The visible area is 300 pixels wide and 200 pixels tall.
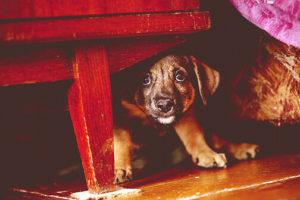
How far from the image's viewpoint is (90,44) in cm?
168

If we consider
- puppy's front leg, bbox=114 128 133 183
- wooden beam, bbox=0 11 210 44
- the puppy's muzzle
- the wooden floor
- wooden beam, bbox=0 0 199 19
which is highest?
wooden beam, bbox=0 0 199 19

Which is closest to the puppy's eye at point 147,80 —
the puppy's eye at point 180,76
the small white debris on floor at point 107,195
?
the puppy's eye at point 180,76

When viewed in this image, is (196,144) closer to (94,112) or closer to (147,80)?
(147,80)

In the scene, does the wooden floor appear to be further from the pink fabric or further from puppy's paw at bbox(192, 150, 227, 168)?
the pink fabric

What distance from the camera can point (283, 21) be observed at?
6.22ft

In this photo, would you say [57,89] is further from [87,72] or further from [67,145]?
[67,145]

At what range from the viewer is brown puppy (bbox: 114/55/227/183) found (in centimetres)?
238

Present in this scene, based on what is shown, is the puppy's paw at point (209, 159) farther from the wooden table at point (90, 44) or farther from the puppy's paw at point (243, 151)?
the wooden table at point (90, 44)

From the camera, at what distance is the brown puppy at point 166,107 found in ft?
7.82

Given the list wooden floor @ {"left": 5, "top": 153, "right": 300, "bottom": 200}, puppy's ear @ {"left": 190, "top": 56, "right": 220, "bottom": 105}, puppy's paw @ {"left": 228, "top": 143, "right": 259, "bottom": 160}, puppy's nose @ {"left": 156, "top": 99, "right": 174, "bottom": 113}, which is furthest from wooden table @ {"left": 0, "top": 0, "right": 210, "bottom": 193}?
puppy's paw @ {"left": 228, "top": 143, "right": 259, "bottom": 160}

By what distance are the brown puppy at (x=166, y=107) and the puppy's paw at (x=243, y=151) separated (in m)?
0.21

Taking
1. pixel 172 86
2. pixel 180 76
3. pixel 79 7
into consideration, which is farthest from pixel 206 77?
pixel 79 7

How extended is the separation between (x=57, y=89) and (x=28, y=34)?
0.58 meters

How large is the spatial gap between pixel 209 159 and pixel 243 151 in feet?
1.09
